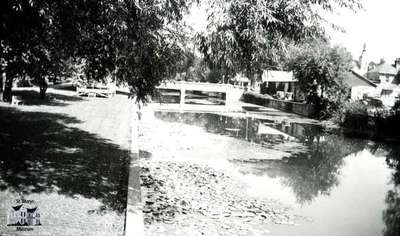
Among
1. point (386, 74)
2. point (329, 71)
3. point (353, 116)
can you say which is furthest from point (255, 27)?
point (386, 74)

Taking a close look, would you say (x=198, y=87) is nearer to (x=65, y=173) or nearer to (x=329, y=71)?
(x=329, y=71)

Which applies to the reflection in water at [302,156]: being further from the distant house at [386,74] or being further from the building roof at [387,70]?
the building roof at [387,70]

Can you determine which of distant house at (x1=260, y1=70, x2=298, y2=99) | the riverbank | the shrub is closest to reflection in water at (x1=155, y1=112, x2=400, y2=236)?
the riverbank

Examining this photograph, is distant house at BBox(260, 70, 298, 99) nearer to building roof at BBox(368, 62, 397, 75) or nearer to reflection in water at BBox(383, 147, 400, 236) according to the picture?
building roof at BBox(368, 62, 397, 75)

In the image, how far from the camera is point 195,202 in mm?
9750

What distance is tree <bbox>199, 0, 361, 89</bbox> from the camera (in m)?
6.05

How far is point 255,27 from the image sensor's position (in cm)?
593

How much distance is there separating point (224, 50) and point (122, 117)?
1722 centimetres

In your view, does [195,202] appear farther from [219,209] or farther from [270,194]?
[270,194]

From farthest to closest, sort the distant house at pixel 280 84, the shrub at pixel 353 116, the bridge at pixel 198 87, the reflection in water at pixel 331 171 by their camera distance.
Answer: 1. the distant house at pixel 280 84
2. the bridge at pixel 198 87
3. the shrub at pixel 353 116
4. the reflection in water at pixel 331 171

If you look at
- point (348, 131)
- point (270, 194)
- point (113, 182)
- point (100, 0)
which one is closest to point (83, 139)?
point (113, 182)

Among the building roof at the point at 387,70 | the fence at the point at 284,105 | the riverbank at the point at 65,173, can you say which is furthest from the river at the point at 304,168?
the building roof at the point at 387,70

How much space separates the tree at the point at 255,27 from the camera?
605 centimetres

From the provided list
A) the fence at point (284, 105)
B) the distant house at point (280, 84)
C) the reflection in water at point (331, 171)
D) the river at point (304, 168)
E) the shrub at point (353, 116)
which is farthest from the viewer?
the distant house at point (280, 84)
